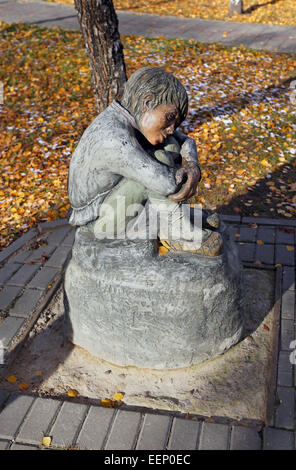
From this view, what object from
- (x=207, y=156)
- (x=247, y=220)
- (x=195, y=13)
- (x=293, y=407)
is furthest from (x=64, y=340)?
(x=195, y=13)

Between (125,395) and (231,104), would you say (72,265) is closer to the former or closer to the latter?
(125,395)

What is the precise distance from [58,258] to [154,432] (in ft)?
7.64

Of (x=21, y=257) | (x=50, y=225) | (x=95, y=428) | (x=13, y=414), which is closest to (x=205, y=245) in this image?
(x=95, y=428)

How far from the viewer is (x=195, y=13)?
13.8 m

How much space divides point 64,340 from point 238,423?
5.33 feet

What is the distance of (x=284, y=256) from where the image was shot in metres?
4.84

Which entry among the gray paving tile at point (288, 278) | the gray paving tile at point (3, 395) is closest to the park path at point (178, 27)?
the gray paving tile at point (288, 278)

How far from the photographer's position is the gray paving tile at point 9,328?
3929mm

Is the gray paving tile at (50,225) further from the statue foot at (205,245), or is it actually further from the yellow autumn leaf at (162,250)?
the statue foot at (205,245)

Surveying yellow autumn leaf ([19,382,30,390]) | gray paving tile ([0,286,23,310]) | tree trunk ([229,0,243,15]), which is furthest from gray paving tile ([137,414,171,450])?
tree trunk ([229,0,243,15])

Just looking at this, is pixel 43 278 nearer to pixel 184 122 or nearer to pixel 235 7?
pixel 184 122

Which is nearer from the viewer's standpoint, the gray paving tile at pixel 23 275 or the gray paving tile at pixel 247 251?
the gray paving tile at pixel 23 275

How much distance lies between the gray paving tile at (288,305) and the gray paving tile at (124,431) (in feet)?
5.31

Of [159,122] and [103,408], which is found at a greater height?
[159,122]
